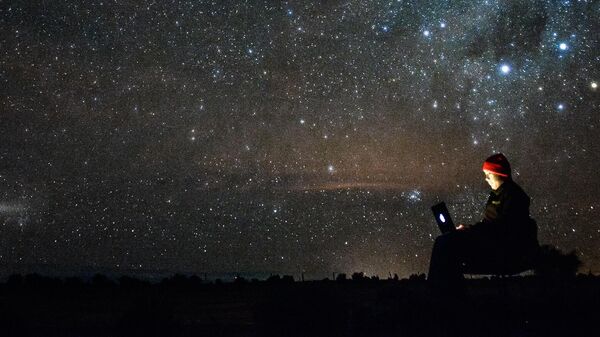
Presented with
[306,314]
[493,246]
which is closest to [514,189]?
[493,246]

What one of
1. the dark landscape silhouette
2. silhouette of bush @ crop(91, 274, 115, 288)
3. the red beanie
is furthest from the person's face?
silhouette of bush @ crop(91, 274, 115, 288)

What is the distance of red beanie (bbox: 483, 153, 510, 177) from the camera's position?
5.00 meters

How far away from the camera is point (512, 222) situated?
4699mm

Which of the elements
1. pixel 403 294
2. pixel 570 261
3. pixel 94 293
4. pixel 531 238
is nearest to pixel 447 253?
pixel 531 238

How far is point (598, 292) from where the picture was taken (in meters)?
6.94

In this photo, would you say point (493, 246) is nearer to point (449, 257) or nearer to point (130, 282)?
point (449, 257)

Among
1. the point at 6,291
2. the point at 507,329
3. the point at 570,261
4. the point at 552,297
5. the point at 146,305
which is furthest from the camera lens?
the point at 570,261

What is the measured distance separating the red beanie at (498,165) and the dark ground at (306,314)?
1.07m

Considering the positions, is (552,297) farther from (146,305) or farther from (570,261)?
(570,261)

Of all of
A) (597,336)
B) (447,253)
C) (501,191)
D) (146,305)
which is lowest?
(597,336)

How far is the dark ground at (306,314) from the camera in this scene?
423 centimetres

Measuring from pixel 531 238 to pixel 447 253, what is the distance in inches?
30.2

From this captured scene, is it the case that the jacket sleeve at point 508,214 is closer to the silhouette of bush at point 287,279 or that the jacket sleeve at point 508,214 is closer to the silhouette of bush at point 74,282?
the silhouette of bush at point 287,279

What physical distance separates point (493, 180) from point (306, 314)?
223 cm
